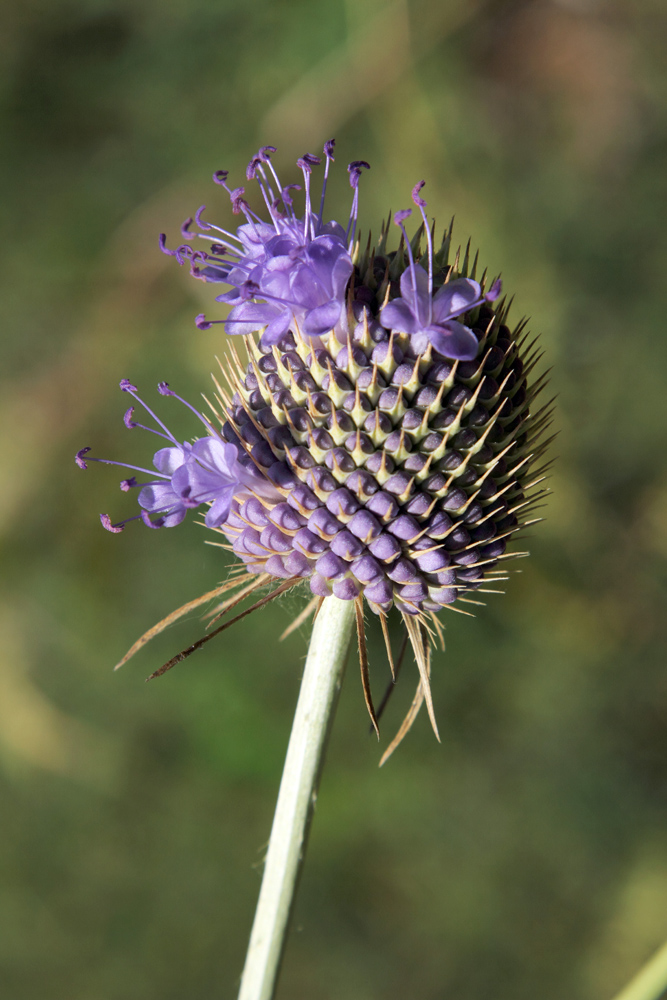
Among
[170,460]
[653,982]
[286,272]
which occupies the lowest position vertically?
[653,982]

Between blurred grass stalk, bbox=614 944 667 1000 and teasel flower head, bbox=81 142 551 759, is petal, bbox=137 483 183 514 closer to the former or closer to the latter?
teasel flower head, bbox=81 142 551 759

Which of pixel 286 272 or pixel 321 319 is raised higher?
pixel 286 272

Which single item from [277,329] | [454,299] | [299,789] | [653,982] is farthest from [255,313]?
[653,982]

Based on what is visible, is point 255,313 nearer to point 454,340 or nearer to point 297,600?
point 454,340

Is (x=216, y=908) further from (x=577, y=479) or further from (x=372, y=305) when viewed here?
(x=372, y=305)

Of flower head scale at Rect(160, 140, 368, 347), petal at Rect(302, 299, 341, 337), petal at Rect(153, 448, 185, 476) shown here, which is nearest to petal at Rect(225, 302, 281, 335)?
flower head scale at Rect(160, 140, 368, 347)

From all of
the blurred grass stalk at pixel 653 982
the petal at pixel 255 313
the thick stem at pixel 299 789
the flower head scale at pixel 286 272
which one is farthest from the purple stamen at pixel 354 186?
the blurred grass stalk at pixel 653 982

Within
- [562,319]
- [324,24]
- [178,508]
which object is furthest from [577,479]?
[324,24]

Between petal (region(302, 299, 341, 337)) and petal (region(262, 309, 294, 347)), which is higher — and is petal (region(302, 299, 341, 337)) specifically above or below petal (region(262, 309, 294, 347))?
below
